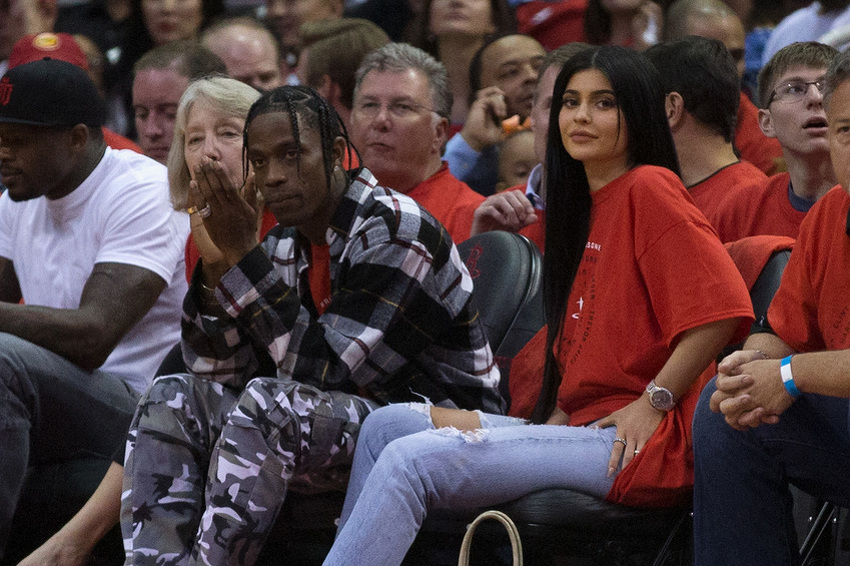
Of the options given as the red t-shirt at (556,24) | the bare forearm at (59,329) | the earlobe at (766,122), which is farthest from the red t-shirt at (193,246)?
the red t-shirt at (556,24)

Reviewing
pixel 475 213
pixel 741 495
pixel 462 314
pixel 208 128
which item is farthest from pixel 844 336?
pixel 208 128

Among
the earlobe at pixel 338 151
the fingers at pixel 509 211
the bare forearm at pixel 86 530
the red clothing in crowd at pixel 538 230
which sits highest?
the earlobe at pixel 338 151

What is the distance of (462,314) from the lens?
2.77 m

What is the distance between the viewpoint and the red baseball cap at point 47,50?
4859 mm

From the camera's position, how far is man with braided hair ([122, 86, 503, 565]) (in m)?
2.46

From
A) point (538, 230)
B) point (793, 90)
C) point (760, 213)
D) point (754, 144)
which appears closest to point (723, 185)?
point (760, 213)

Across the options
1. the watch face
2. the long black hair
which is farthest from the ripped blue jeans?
the long black hair

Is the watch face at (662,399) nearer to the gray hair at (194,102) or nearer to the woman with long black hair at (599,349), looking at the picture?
the woman with long black hair at (599,349)

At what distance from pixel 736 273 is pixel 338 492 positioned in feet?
3.16

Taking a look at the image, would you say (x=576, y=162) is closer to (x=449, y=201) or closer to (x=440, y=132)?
(x=449, y=201)

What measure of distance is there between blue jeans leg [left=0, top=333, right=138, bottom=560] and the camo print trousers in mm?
455

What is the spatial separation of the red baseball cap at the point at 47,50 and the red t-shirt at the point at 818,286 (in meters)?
3.35

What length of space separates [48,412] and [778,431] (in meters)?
1.81

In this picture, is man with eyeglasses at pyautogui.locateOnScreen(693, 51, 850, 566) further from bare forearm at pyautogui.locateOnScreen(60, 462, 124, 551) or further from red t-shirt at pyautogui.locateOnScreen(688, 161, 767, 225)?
bare forearm at pyautogui.locateOnScreen(60, 462, 124, 551)
